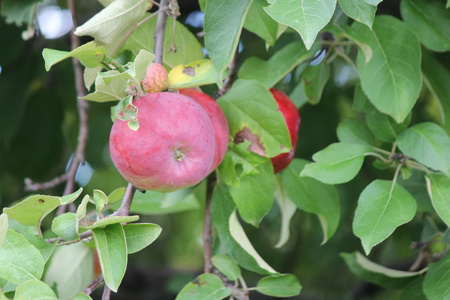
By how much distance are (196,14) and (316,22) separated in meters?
1.20

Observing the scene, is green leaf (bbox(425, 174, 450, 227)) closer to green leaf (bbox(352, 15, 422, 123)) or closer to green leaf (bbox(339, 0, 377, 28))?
green leaf (bbox(352, 15, 422, 123))

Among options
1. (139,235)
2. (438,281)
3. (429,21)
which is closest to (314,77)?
(429,21)

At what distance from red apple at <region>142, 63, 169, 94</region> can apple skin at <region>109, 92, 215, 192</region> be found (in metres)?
0.04

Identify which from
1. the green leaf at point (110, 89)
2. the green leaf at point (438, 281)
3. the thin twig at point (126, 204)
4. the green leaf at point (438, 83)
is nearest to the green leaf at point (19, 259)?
the thin twig at point (126, 204)

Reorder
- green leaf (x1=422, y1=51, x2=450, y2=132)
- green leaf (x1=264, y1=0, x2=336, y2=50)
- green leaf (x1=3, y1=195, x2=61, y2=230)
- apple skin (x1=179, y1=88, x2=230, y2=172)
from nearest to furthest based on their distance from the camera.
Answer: green leaf (x1=264, y1=0, x2=336, y2=50) → green leaf (x1=3, y1=195, x2=61, y2=230) → apple skin (x1=179, y1=88, x2=230, y2=172) → green leaf (x1=422, y1=51, x2=450, y2=132)

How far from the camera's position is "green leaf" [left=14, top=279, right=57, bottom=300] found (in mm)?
717

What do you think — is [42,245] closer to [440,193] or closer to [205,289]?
[205,289]

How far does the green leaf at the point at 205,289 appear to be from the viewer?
38.0 inches

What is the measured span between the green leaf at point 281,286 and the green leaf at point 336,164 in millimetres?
196

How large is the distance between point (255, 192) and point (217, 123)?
19 centimetres

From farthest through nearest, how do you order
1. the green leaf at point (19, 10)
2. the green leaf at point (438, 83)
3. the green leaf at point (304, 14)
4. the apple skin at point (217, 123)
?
the green leaf at point (19, 10) → the green leaf at point (438, 83) → the apple skin at point (217, 123) → the green leaf at point (304, 14)

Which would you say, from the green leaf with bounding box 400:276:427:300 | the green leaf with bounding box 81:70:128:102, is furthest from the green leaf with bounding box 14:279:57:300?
the green leaf with bounding box 400:276:427:300

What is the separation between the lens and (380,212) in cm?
90

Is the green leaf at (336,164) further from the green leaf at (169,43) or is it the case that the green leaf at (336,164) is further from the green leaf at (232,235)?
the green leaf at (169,43)
